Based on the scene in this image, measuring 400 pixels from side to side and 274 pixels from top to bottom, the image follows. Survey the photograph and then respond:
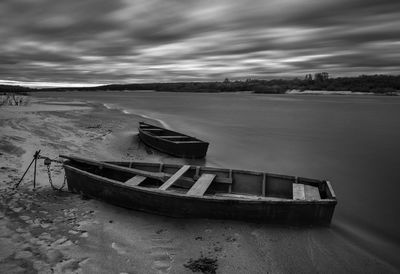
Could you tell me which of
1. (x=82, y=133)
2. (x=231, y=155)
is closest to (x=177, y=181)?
(x=231, y=155)

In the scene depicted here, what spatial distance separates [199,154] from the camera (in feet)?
45.2

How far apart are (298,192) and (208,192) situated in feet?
8.02

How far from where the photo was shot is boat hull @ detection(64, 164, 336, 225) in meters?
6.44

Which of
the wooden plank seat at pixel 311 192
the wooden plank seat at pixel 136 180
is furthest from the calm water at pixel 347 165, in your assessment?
the wooden plank seat at pixel 136 180

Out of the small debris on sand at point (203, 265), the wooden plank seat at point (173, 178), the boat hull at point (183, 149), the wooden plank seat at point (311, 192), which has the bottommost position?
the small debris on sand at point (203, 265)

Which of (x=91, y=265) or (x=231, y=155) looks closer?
(x=91, y=265)

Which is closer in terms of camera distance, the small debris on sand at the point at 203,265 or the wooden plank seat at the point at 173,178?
the small debris on sand at the point at 203,265

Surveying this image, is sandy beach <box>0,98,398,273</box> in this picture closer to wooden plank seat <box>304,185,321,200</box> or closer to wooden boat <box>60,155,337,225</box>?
wooden boat <box>60,155,337,225</box>

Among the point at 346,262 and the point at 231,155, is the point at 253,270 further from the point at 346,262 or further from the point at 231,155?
the point at 231,155

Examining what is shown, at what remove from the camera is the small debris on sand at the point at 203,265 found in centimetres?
505

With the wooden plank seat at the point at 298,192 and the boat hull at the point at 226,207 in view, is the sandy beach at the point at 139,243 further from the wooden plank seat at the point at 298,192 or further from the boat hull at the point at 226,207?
the wooden plank seat at the point at 298,192

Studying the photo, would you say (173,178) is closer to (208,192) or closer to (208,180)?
(208,180)

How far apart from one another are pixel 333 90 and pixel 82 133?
175m

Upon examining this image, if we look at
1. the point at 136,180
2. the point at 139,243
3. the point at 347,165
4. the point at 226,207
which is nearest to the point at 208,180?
the point at 226,207
